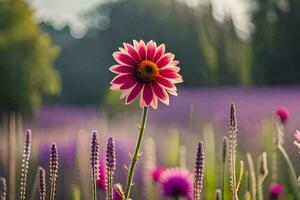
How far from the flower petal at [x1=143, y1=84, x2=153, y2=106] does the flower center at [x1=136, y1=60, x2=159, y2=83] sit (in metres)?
0.02

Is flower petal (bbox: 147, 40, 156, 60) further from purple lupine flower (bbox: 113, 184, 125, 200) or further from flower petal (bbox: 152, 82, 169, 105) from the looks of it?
purple lupine flower (bbox: 113, 184, 125, 200)

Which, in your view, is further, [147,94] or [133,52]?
[133,52]

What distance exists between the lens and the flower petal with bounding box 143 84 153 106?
1.91 metres

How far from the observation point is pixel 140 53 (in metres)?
2.09

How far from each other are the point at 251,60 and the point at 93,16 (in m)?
17.8

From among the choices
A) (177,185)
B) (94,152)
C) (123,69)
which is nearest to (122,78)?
(123,69)

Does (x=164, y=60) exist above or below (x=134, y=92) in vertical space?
above

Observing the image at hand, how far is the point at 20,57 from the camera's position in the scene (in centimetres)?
1677

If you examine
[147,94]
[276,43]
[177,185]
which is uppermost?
[276,43]

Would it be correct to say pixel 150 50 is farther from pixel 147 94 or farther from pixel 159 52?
pixel 147 94

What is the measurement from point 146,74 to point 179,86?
2723cm

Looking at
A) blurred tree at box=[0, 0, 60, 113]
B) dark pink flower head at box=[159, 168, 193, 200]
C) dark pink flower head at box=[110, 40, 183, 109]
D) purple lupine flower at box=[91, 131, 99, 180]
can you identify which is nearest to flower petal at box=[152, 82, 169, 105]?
dark pink flower head at box=[110, 40, 183, 109]

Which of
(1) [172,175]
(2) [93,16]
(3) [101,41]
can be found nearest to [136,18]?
(3) [101,41]

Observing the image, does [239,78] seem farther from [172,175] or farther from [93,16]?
[172,175]
